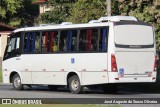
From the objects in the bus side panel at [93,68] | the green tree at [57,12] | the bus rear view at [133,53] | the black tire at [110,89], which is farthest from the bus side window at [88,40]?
the green tree at [57,12]

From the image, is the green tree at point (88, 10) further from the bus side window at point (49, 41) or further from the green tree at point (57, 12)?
the green tree at point (57, 12)

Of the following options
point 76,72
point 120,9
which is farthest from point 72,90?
point 120,9

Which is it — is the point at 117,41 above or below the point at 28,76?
above

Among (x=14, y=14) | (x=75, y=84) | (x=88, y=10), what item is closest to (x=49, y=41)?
(x=75, y=84)

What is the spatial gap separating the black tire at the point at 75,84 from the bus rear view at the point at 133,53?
5.85ft

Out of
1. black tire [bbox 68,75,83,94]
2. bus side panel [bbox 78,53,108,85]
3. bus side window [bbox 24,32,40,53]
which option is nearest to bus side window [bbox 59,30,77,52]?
bus side panel [bbox 78,53,108,85]

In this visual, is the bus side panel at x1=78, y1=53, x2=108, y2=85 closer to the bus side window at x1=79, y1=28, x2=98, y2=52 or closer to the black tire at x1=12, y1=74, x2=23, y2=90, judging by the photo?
the bus side window at x1=79, y1=28, x2=98, y2=52

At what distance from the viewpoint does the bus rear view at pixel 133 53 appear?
75.7 ft

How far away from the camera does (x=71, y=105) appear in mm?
17484

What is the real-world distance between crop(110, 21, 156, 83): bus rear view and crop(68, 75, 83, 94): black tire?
1.78m

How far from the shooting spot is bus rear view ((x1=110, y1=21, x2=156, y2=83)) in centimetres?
2306

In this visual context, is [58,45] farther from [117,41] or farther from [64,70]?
[117,41]

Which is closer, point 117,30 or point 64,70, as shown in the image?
point 117,30

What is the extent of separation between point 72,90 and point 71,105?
7110 mm
